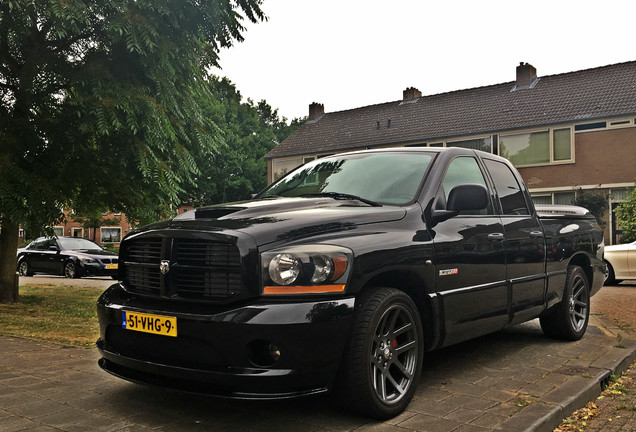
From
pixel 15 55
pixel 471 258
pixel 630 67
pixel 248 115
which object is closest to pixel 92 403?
pixel 471 258

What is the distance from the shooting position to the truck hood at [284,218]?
3.46 metres

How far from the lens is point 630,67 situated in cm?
2811

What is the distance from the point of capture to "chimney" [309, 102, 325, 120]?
4175 cm

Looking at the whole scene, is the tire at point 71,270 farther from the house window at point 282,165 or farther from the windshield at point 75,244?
the house window at point 282,165

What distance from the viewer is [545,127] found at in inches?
1097

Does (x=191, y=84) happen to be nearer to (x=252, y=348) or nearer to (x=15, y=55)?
(x=15, y=55)

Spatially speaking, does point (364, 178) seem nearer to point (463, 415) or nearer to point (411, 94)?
point (463, 415)

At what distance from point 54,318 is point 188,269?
20.2 ft

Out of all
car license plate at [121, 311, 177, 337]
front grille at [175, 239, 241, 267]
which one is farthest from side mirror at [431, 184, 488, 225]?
car license plate at [121, 311, 177, 337]

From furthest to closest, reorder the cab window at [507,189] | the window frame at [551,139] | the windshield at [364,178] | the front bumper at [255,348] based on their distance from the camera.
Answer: the window frame at [551,139], the cab window at [507,189], the windshield at [364,178], the front bumper at [255,348]

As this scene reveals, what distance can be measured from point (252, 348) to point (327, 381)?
49 centimetres

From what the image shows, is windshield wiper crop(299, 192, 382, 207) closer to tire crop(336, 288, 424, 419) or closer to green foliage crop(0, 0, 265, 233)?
tire crop(336, 288, 424, 419)

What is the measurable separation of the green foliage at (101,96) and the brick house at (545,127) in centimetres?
2174

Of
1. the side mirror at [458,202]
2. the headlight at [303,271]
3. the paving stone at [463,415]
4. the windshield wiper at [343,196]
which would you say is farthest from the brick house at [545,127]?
the headlight at [303,271]
